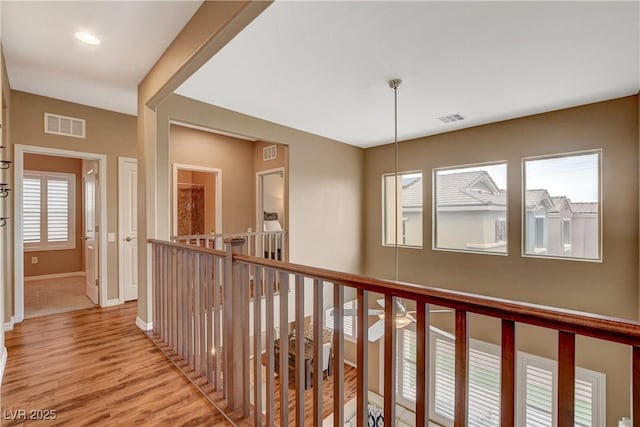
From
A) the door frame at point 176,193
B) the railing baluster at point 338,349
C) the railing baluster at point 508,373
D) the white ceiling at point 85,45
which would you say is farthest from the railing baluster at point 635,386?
the door frame at point 176,193

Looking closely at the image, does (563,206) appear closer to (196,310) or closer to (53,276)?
(196,310)

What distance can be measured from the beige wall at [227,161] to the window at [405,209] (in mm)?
2732

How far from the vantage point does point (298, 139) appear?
16.6 feet

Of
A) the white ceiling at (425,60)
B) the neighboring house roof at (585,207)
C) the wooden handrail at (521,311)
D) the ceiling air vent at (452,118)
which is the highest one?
the white ceiling at (425,60)

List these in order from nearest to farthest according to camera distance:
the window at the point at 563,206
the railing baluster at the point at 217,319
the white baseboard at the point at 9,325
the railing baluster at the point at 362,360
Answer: the railing baluster at the point at 362,360 < the railing baluster at the point at 217,319 < the white baseboard at the point at 9,325 < the window at the point at 563,206

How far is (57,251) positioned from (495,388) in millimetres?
7997

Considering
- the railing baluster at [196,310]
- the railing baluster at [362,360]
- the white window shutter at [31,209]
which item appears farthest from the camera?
the white window shutter at [31,209]

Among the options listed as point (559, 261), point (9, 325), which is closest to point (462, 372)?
point (559, 261)

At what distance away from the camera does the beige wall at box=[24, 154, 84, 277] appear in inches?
223

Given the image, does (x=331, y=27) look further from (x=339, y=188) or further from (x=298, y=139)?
(x=339, y=188)

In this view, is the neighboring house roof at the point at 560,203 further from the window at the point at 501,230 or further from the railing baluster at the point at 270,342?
the railing baluster at the point at 270,342

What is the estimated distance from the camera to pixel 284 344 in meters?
1.58

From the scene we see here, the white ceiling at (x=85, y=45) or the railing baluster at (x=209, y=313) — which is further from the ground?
the white ceiling at (x=85, y=45)

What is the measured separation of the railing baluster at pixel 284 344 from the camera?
155cm
